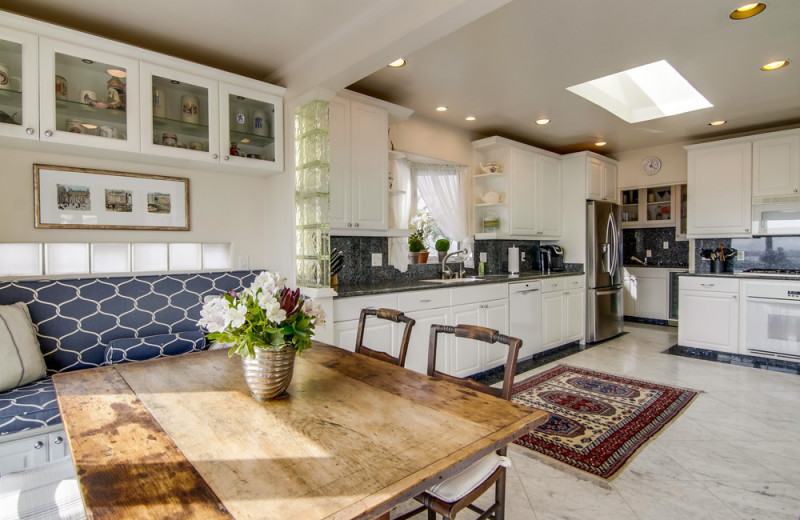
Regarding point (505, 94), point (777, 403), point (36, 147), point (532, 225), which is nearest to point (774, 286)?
point (777, 403)

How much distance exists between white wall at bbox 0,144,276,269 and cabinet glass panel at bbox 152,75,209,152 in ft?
1.04

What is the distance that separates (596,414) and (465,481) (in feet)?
6.85

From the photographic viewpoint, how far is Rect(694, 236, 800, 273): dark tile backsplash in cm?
458

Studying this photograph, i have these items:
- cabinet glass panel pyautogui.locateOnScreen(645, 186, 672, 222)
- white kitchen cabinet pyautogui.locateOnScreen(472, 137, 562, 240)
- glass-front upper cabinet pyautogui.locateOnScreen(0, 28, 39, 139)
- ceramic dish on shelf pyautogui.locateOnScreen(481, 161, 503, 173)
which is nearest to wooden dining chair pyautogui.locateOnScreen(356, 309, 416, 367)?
glass-front upper cabinet pyautogui.locateOnScreen(0, 28, 39, 139)

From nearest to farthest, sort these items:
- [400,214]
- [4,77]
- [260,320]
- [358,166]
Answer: [260,320]
[4,77]
[358,166]
[400,214]

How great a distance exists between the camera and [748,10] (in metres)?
2.37

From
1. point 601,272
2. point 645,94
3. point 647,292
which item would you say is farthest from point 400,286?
point 647,292

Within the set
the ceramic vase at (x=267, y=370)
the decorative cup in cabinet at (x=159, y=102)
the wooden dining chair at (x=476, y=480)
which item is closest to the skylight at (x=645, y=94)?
the wooden dining chair at (x=476, y=480)

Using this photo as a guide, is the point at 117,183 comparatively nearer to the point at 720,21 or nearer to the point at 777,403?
the point at 720,21

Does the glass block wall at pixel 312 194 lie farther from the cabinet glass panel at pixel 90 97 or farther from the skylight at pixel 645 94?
the skylight at pixel 645 94

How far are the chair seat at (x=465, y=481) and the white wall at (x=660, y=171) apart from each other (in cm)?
542

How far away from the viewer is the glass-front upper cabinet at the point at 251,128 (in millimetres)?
2771

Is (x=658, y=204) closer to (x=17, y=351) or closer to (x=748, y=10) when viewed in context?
(x=748, y=10)

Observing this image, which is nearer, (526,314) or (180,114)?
(180,114)
